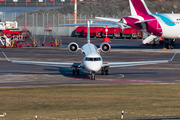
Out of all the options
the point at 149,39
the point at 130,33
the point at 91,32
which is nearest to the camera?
the point at 149,39

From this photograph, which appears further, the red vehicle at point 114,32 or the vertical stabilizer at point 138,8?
the red vehicle at point 114,32

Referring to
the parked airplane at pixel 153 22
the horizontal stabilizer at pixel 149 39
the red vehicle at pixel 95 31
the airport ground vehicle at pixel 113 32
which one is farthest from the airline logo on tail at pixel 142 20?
the red vehicle at pixel 95 31

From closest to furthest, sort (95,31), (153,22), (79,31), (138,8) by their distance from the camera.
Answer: (153,22) → (138,8) → (95,31) → (79,31)

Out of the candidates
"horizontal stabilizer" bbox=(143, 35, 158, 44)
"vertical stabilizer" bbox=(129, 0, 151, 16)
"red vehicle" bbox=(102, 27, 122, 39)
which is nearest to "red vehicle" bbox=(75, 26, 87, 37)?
"red vehicle" bbox=(102, 27, 122, 39)

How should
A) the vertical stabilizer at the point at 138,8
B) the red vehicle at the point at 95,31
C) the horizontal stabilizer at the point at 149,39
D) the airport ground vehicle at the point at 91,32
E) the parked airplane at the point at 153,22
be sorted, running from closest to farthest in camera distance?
the parked airplane at the point at 153,22
the vertical stabilizer at the point at 138,8
the horizontal stabilizer at the point at 149,39
the red vehicle at the point at 95,31
the airport ground vehicle at the point at 91,32

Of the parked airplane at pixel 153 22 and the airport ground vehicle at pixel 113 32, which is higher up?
the parked airplane at pixel 153 22

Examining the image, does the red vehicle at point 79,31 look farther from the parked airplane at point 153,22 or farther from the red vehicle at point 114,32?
the parked airplane at point 153,22

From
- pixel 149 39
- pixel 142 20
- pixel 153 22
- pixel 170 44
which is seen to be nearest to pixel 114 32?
pixel 149 39

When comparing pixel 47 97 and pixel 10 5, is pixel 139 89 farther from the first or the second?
pixel 10 5

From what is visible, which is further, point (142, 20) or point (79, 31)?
point (79, 31)

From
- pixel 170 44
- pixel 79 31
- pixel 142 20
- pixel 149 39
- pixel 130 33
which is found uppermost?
pixel 142 20

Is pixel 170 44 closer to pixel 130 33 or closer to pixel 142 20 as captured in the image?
pixel 142 20

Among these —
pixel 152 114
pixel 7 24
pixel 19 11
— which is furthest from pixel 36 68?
pixel 19 11

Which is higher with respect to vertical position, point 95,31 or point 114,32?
point 95,31
